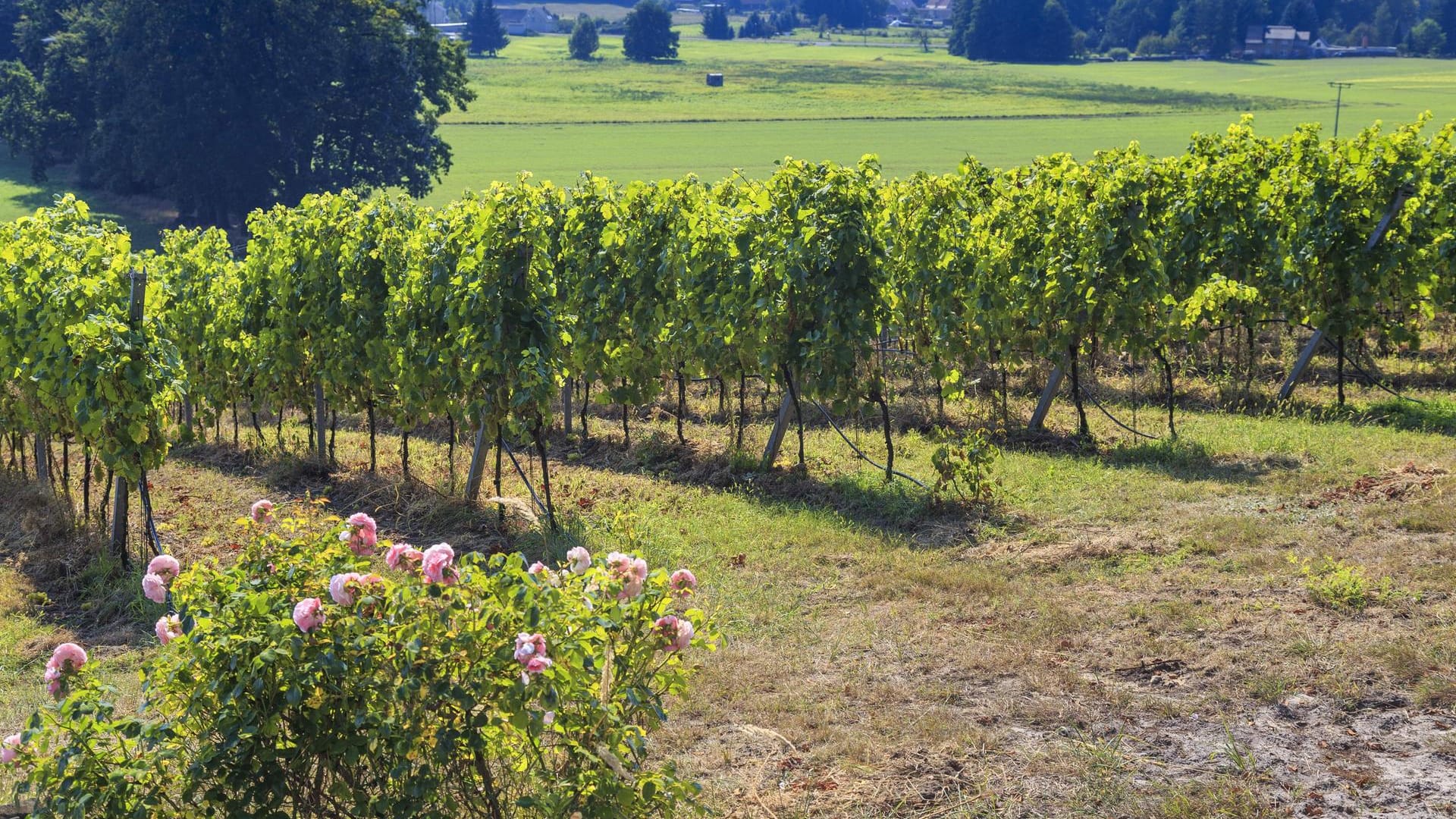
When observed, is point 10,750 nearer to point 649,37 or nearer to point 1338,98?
point 1338,98

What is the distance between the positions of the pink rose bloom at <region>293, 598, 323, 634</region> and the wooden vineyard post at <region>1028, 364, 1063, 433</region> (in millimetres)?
9781

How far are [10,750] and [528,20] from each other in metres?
188

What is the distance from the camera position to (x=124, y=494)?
33.3ft

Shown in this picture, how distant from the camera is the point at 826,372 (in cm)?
1222

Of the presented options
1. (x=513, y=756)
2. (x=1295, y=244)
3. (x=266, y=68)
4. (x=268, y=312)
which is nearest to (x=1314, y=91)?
(x=266, y=68)

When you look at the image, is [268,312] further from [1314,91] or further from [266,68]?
[1314,91]

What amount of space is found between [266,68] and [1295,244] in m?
33.6

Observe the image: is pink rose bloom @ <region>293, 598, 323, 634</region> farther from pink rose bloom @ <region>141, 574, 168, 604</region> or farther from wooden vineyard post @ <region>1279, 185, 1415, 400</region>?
wooden vineyard post @ <region>1279, 185, 1415, 400</region>

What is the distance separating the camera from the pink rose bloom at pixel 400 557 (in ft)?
17.3

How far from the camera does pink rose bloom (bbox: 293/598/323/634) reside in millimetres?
4766

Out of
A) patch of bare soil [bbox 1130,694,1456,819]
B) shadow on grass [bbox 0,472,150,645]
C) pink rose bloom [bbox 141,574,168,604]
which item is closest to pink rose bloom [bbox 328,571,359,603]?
pink rose bloom [bbox 141,574,168,604]

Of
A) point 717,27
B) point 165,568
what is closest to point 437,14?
point 717,27

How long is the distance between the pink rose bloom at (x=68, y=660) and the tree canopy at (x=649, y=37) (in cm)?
12503

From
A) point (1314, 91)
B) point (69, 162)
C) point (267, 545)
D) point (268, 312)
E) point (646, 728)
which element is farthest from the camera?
point (1314, 91)
